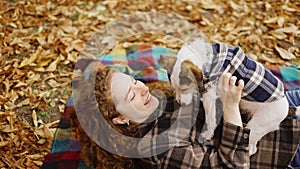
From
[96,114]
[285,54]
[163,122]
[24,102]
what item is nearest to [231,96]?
[163,122]

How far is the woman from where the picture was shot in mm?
1912

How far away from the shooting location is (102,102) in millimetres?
1937

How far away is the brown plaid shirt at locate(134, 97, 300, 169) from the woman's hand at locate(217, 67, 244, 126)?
4 cm

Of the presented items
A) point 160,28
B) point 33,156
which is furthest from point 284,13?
point 33,156

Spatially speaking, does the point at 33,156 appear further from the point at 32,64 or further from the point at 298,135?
the point at 298,135

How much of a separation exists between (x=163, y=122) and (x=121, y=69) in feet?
2.60

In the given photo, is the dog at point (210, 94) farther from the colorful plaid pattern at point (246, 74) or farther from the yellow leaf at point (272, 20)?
the yellow leaf at point (272, 20)

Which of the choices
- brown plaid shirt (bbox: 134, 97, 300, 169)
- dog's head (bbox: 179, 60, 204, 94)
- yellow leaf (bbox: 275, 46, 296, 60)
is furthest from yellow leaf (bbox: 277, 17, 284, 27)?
dog's head (bbox: 179, 60, 204, 94)

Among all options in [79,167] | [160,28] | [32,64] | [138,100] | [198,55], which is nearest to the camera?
[138,100]

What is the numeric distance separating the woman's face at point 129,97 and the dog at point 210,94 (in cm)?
19

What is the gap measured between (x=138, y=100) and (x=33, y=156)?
0.81m

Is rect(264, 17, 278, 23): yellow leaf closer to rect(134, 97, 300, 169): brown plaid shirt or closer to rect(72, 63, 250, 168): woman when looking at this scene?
rect(134, 97, 300, 169): brown plaid shirt

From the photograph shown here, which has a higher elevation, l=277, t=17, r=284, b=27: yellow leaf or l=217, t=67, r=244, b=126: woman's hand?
l=217, t=67, r=244, b=126: woman's hand

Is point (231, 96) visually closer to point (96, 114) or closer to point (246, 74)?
point (246, 74)
